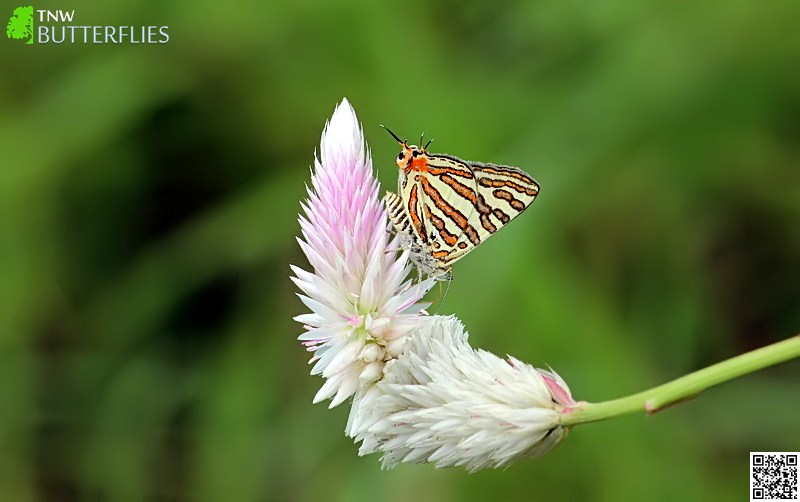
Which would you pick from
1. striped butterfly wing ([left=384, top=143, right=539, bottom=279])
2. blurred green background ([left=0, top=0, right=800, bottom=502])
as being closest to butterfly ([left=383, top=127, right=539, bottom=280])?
striped butterfly wing ([left=384, top=143, right=539, bottom=279])

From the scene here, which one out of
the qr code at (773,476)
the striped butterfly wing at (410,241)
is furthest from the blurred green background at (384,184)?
the striped butterfly wing at (410,241)

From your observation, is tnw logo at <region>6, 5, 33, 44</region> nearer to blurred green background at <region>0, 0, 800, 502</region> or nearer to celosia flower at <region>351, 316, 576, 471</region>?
blurred green background at <region>0, 0, 800, 502</region>

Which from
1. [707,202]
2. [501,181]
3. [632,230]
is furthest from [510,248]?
[501,181]

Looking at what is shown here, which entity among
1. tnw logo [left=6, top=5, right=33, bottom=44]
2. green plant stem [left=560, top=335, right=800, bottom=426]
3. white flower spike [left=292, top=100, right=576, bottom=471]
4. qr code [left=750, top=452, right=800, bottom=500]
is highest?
tnw logo [left=6, top=5, right=33, bottom=44]

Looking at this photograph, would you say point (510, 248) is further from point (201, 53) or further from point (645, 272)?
point (201, 53)

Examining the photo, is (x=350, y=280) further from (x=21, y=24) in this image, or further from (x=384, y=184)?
(x=21, y=24)

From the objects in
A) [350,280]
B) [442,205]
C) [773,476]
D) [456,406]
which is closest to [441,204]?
[442,205]

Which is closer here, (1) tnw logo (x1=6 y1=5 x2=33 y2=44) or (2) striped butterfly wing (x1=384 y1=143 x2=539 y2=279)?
(2) striped butterfly wing (x1=384 y1=143 x2=539 y2=279)
